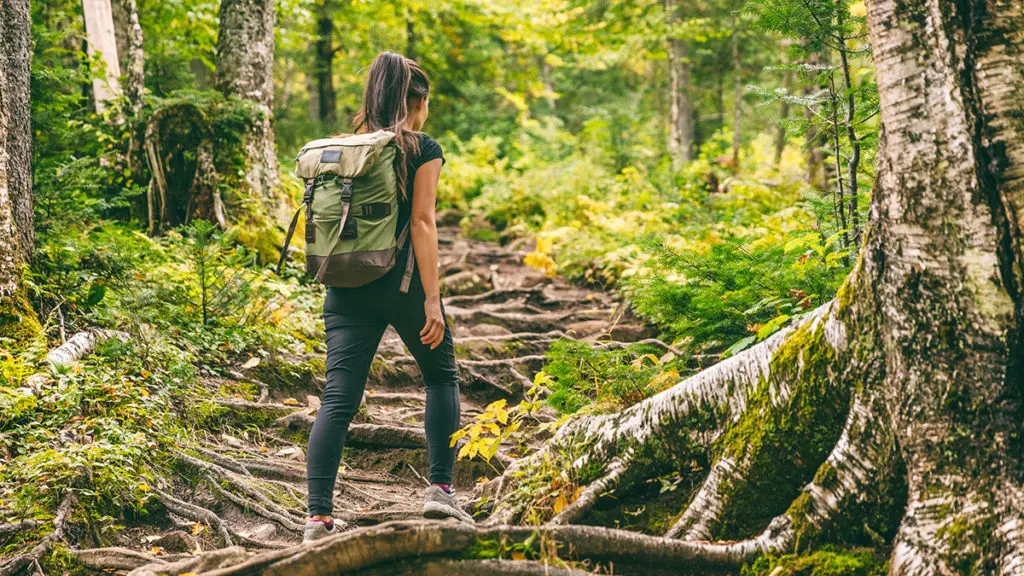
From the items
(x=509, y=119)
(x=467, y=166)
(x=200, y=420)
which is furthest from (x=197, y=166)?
(x=509, y=119)

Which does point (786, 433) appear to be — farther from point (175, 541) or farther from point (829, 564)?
point (175, 541)

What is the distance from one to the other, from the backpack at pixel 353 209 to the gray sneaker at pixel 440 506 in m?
1.06

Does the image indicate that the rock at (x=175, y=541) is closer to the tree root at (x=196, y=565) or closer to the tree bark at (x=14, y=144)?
the tree root at (x=196, y=565)

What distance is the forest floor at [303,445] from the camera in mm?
4070

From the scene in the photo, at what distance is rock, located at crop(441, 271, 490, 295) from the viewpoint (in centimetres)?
1081

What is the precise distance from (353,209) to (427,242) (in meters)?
0.39

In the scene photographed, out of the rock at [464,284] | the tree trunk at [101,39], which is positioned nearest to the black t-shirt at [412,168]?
the rock at [464,284]

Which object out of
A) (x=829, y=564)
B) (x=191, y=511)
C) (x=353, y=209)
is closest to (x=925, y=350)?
(x=829, y=564)

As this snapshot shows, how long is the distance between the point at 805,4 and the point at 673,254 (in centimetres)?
191

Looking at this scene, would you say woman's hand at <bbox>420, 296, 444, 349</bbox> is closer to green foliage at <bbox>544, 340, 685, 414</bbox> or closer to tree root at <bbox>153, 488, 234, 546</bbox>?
green foliage at <bbox>544, 340, 685, 414</bbox>

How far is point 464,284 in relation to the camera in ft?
35.8

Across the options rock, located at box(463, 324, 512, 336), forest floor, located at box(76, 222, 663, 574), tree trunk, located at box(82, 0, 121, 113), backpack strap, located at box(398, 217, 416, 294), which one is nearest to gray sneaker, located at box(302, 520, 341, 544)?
forest floor, located at box(76, 222, 663, 574)

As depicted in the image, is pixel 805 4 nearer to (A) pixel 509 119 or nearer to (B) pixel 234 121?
(B) pixel 234 121

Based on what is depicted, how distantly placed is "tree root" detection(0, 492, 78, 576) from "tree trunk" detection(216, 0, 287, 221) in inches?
242
